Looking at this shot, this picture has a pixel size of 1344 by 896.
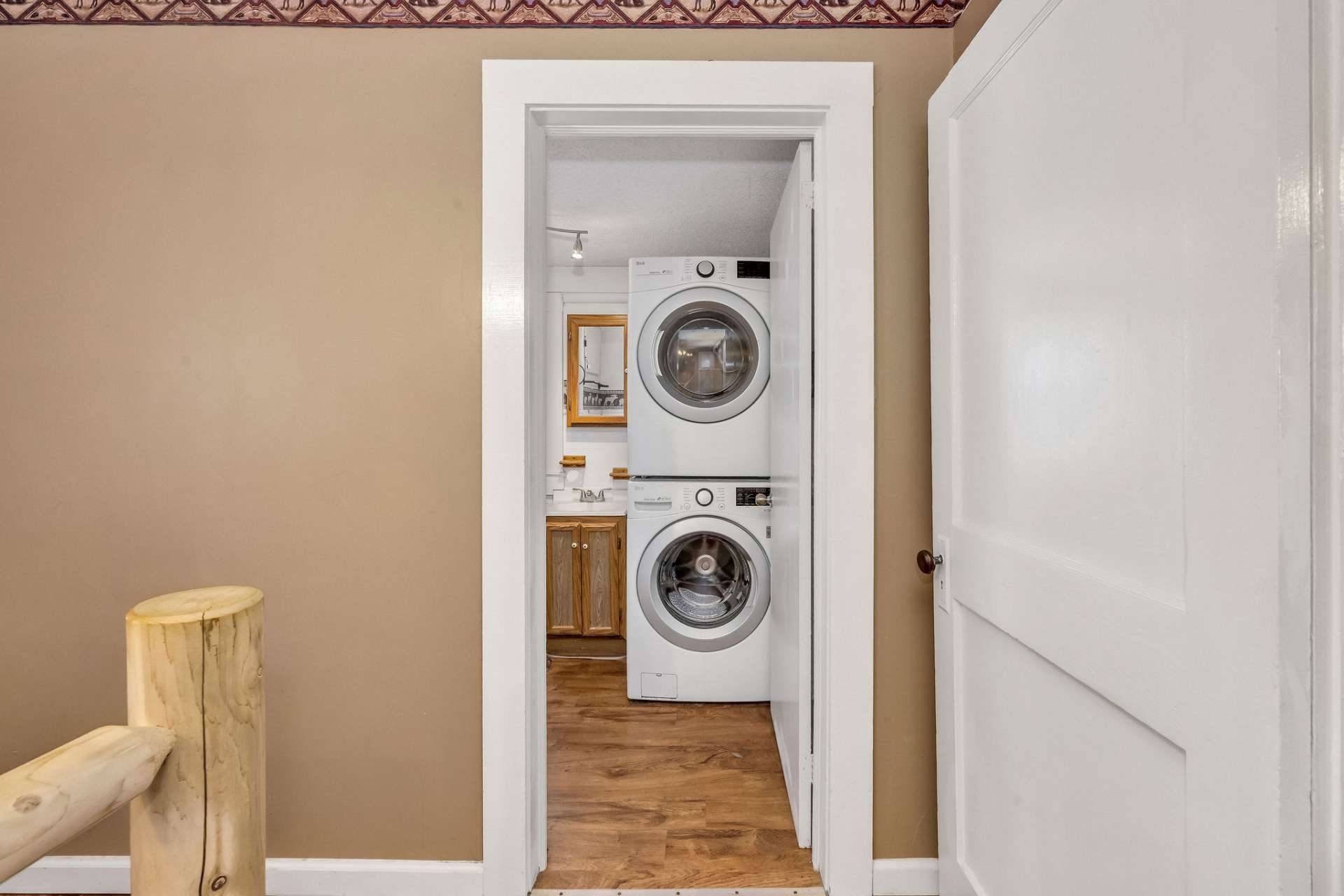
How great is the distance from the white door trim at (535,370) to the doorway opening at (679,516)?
0.15m

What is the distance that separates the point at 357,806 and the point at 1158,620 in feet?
5.39

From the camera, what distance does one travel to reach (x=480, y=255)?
1462 mm

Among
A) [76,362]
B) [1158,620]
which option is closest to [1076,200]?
[1158,620]

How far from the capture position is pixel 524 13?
145 centimetres

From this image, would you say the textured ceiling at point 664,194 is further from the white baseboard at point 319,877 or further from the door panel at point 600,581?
the white baseboard at point 319,877

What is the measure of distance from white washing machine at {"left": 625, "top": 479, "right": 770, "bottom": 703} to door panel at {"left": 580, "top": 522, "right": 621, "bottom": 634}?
553 millimetres

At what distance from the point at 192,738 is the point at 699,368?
226 cm

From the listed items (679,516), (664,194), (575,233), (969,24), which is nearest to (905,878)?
(679,516)

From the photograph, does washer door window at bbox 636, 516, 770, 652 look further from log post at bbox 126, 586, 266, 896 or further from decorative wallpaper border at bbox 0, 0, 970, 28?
log post at bbox 126, 586, 266, 896

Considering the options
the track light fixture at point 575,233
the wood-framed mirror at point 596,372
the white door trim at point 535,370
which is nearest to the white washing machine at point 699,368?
the track light fixture at point 575,233

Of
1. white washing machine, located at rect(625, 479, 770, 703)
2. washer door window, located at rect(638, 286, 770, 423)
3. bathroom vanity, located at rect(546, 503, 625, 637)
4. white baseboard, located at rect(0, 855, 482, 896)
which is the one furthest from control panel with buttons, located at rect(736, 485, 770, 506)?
white baseboard, located at rect(0, 855, 482, 896)

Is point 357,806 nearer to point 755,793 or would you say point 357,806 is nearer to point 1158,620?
point 755,793

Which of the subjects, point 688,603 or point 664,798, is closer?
point 664,798

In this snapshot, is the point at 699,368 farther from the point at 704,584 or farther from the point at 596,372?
the point at 596,372
